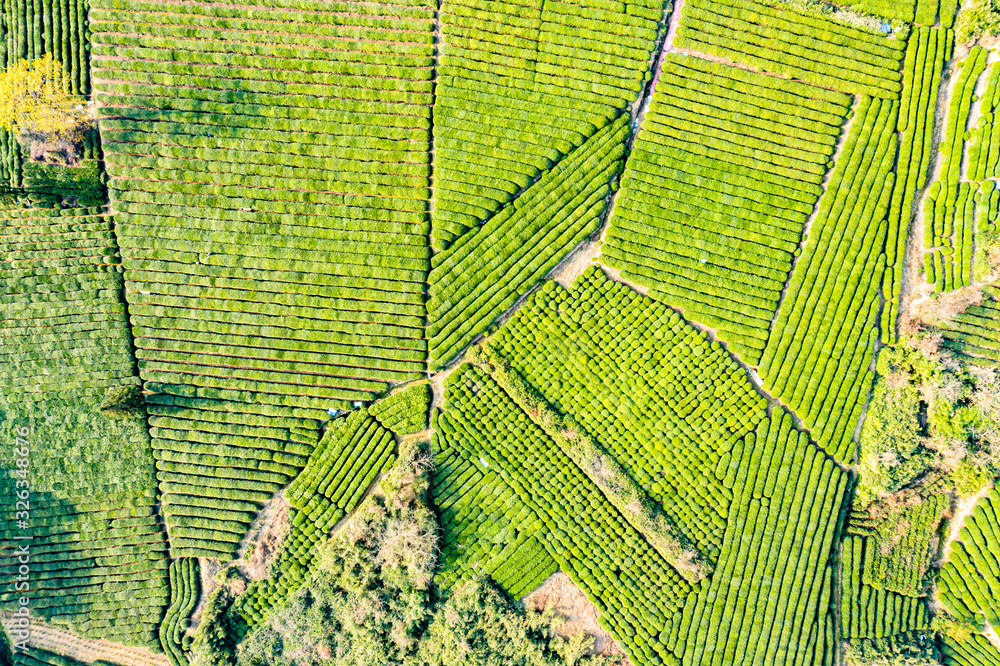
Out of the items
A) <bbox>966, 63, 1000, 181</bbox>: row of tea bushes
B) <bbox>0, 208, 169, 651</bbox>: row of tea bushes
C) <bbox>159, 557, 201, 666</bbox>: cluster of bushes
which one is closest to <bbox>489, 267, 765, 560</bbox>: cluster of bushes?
<bbox>966, 63, 1000, 181</bbox>: row of tea bushes

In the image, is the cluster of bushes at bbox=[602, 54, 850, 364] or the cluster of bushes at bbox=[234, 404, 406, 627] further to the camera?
the cluster of bushes at bbox=[602, 54, 850, 364]

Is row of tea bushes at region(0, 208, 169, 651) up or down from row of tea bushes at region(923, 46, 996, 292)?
up

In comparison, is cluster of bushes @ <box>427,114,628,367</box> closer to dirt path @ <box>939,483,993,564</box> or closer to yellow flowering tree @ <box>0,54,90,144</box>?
yellow flowering tree @ <box>0,54,90,144</box>

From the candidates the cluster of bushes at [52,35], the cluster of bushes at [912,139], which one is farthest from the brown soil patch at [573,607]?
the cluster of bushes at [52,35]

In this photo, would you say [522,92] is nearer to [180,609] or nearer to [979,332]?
[979,332]

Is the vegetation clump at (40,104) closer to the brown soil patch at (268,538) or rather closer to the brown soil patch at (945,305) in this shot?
the brown soil patch at (268,538)

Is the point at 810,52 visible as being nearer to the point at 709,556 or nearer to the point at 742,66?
the point at 742,66
